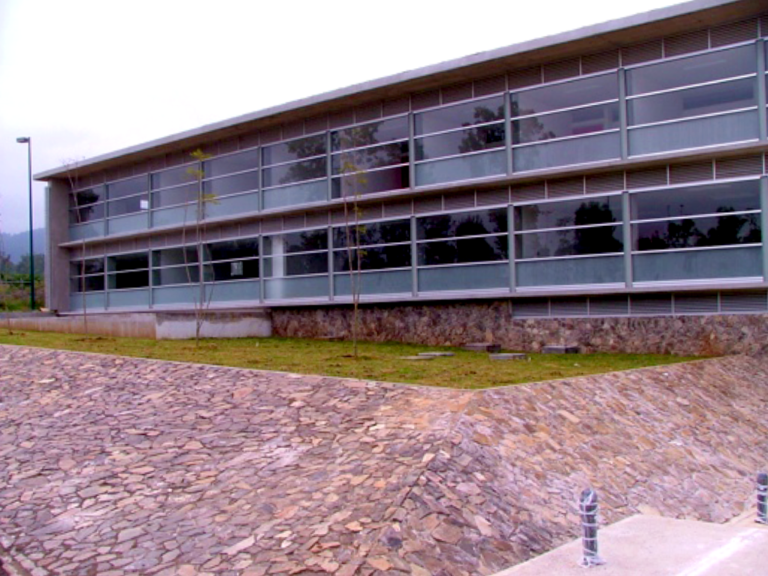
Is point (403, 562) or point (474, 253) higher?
point (474, 253)

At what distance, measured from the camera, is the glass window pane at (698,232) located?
19.3m

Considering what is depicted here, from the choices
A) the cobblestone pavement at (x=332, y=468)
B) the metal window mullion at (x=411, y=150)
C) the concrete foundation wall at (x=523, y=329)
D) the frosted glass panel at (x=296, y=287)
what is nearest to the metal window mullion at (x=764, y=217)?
the concrete foundation wall at (x=523, y=329)

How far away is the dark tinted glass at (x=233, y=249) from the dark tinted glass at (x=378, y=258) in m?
4.20

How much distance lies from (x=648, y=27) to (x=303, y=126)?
12450 mm

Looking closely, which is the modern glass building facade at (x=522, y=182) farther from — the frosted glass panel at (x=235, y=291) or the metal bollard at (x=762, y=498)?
the metal bollard at (x=762, y=498)

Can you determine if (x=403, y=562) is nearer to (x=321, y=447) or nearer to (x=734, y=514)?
(x=321, y=447)

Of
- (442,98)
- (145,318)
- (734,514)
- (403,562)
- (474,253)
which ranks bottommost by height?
(734,514)

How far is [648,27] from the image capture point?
20016mm

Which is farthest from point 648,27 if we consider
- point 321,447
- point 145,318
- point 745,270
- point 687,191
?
point 145,318

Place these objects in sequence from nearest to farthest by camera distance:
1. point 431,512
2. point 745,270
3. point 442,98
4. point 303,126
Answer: point 431,512
point 745,270
point 442,98
point 303,126

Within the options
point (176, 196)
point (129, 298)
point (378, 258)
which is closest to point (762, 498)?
point (378, 258)

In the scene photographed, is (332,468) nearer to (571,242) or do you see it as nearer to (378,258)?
(571,242)

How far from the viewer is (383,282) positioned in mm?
25672

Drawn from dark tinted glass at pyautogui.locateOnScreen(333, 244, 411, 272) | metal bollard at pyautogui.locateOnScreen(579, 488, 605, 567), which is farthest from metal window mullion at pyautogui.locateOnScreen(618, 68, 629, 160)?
metal bollard at pyautogui.locateOnScreen(579, 488, 605, 567)
